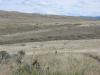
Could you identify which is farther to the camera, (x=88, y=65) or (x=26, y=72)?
(x=88, y=65)

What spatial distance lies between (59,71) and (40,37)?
54.4 m

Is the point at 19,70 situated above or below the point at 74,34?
above

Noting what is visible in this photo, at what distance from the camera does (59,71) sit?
28.0 ft

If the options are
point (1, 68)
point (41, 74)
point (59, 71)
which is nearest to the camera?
point (41, 74)

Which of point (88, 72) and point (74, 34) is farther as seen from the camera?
point (74, 34)

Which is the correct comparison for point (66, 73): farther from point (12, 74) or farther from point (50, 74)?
point (12, 74)

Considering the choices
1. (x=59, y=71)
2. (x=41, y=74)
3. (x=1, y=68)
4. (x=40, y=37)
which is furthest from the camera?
(x=40, y=37)

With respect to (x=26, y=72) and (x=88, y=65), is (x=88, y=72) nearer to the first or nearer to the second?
(x=88, y=65)

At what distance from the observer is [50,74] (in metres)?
8.20

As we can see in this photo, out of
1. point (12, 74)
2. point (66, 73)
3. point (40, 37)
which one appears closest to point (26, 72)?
point (12, 74)

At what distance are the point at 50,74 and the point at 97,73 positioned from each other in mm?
1304

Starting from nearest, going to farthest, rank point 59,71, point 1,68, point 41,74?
point 41,74 → point 59,71 → point 1,68

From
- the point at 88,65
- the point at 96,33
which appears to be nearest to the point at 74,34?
the point at 96,33

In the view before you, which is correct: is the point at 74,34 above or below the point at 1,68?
below
